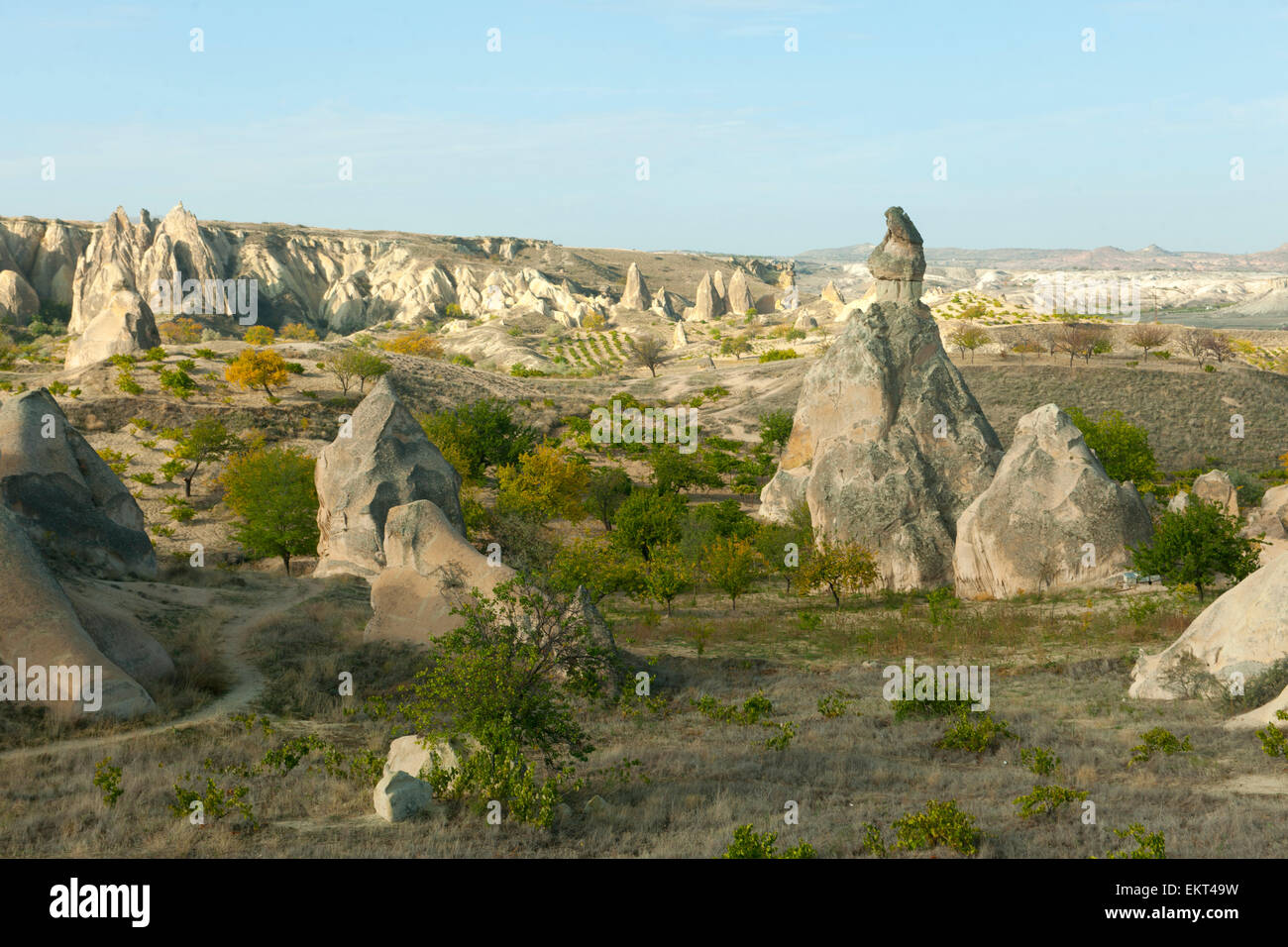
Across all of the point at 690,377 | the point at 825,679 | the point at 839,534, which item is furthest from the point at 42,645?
the point at 690,377

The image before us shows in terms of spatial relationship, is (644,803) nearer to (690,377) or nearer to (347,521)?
(347,521)

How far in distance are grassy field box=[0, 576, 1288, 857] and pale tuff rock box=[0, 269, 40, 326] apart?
112903mm

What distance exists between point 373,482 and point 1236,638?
20.2 m

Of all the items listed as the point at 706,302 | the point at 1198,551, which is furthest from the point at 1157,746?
the point at 706,302

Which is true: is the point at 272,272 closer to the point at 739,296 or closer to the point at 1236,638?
the point at 739,296

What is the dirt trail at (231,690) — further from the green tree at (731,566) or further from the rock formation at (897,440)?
the rock formation at (897,440)

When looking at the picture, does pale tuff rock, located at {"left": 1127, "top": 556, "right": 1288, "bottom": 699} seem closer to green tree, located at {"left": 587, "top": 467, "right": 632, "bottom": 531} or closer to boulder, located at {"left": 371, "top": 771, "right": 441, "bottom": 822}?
boulder, located at {"left": 371, "top": 771, "right": 441, "bottom": 822}

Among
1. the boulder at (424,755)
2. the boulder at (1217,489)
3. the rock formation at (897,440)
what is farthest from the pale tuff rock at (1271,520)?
the boulder at (424,755)

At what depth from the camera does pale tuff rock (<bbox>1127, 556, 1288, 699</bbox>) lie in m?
14.8

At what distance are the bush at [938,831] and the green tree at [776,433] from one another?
140 feet

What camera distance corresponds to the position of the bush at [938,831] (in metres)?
8.89

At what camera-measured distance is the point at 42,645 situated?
13695mm

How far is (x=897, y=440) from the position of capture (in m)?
29.3
